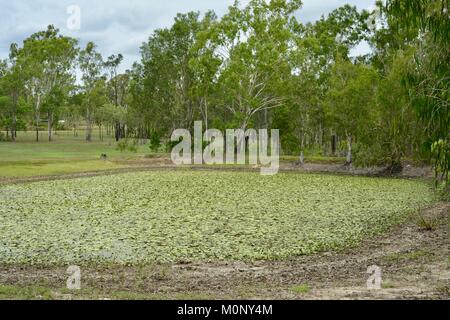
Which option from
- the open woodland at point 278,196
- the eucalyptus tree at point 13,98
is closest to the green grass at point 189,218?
the open woodland at point 278,196

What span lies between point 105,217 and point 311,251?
8.01 metres

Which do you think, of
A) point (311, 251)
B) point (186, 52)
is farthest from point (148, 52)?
point (311, 251)

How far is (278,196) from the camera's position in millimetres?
23766

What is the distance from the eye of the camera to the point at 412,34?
45688 millimetres

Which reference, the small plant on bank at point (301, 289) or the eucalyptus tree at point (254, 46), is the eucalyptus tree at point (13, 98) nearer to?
the eucalyptus tree at point (254, 46)

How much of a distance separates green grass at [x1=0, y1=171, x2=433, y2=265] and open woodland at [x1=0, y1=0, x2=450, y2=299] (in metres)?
0.08

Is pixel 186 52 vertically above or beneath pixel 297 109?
above

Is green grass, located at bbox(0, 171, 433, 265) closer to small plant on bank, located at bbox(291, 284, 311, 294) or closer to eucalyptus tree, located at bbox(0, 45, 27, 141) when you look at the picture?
small plant on bank, located at bbox(291, 284, 311, 294)

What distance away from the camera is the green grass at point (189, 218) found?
13023mm

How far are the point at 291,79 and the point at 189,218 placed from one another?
100 feet

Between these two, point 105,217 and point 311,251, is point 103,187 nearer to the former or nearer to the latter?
point 105,217

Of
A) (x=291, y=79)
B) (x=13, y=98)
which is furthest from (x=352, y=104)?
(x=13, y=98)

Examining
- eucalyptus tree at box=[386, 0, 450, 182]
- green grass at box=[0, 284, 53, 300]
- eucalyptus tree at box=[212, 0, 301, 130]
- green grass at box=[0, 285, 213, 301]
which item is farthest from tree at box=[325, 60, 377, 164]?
green grass at box=[0, 284, 53, 300]

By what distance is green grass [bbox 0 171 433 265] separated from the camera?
42.7 feet
